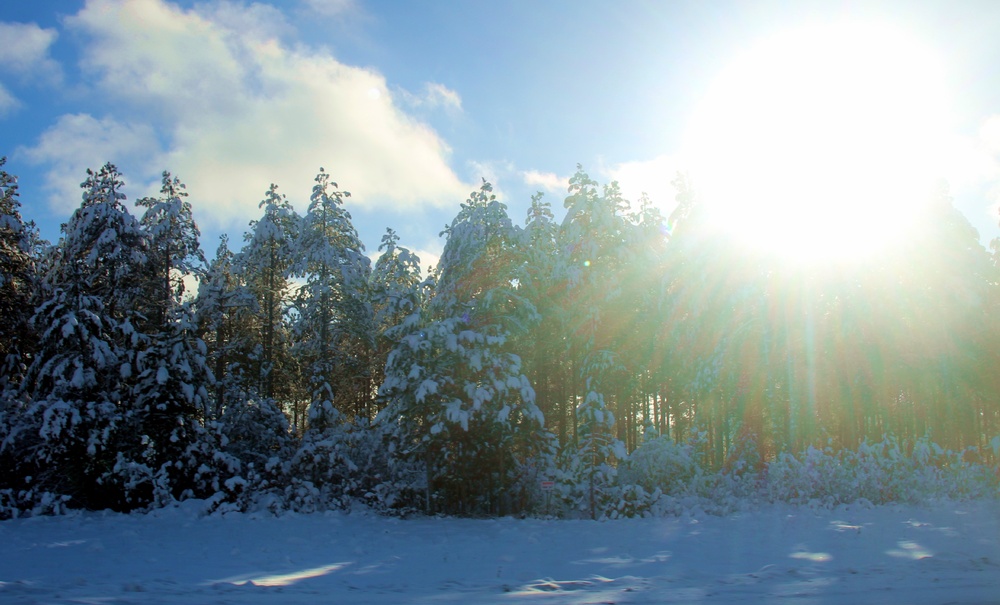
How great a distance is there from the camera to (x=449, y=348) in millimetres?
17453

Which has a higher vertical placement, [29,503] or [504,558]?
[29,503]

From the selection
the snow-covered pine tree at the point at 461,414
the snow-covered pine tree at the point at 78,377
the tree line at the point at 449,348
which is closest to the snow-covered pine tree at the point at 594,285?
the tree line at the point at 449,348

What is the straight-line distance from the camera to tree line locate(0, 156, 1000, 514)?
17.7 metres

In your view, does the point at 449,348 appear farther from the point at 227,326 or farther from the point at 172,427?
the point at 227,326

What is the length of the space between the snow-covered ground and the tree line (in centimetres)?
181

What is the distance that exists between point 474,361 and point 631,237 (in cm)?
1074

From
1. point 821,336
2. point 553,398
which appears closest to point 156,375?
point 553,398

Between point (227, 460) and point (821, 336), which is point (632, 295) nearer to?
point (821, 336)

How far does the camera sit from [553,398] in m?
32.7

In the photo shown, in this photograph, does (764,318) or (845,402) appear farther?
(845,402)

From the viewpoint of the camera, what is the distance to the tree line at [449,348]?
695 inches

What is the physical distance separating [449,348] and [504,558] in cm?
692

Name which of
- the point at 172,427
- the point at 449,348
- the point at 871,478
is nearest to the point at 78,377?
the point at 172,427

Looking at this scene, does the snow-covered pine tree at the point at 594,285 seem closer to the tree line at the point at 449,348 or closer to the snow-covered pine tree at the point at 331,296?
the tree line at the point at 449,348
